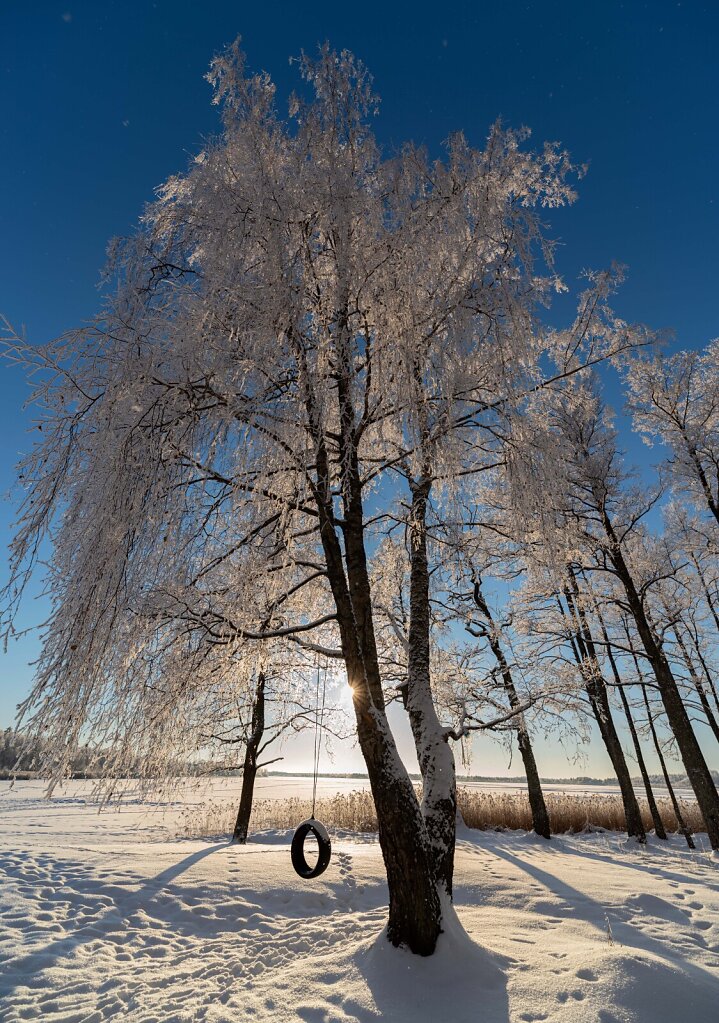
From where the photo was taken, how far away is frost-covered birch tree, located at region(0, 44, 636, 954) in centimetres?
328

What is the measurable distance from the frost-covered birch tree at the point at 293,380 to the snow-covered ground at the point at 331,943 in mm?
614

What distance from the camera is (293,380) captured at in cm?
378

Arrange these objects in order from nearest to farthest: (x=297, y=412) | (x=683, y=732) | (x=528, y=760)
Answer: (x=297, y=412), (x=683, y=732), (x=528, y=760)

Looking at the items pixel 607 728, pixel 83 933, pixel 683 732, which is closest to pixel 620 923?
pixel 83 933

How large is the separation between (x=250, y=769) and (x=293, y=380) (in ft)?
34.9

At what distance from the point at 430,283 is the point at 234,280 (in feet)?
5.68

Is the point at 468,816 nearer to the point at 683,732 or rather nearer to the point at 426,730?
the point at 683,732

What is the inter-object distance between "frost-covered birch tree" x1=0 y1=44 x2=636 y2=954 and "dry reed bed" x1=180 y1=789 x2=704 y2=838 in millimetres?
10208

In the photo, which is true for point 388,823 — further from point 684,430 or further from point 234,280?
point 684,430

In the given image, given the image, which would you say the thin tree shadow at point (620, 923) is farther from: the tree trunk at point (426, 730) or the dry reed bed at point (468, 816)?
the dry reed bed at point (468, 816)

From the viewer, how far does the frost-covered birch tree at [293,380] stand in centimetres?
328

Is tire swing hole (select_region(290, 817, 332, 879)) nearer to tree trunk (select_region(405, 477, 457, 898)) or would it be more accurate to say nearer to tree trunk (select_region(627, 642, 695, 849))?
tree trunk (select_region(405, 477, 457, 898))

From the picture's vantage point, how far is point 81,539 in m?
3.09

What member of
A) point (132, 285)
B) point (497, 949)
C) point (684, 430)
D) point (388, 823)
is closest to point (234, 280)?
point (132, 285)
